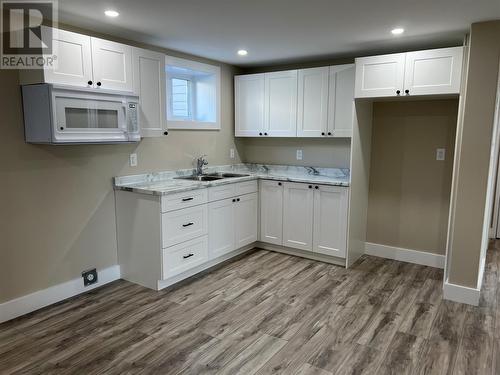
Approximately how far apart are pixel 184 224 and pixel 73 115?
4.54 feet

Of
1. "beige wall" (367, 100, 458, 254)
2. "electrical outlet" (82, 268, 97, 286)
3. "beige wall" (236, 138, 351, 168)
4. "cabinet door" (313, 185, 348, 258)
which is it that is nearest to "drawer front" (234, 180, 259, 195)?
"beige wall" (236, 138, 351, 168)

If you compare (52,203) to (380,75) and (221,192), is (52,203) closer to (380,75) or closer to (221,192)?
(221,192)

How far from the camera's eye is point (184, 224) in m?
3.54

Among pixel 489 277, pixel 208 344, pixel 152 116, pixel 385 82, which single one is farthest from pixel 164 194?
pixel 489 277

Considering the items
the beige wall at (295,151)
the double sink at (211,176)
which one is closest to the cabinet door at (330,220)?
the beige wall at (295,151)

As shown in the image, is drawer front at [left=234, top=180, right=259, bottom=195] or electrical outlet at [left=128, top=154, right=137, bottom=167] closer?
electrical outlet at [left=128, top=154, right=137, bottom=167]

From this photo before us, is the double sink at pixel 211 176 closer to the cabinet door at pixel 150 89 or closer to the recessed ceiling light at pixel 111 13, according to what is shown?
the cabinet door at pixel 150 89

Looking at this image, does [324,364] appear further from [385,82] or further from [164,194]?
→ [385,82]

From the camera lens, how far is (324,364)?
7.76 ft

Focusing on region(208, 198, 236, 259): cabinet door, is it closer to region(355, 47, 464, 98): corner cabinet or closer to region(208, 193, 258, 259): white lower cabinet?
region(208, 193, 258, 259): white lower cabinet

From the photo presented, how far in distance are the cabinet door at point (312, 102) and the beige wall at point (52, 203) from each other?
5.69ft

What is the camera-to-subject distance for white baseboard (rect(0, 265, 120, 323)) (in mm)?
2852

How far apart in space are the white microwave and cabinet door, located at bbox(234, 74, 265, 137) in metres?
1.95

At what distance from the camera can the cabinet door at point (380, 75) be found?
349 centimetres
